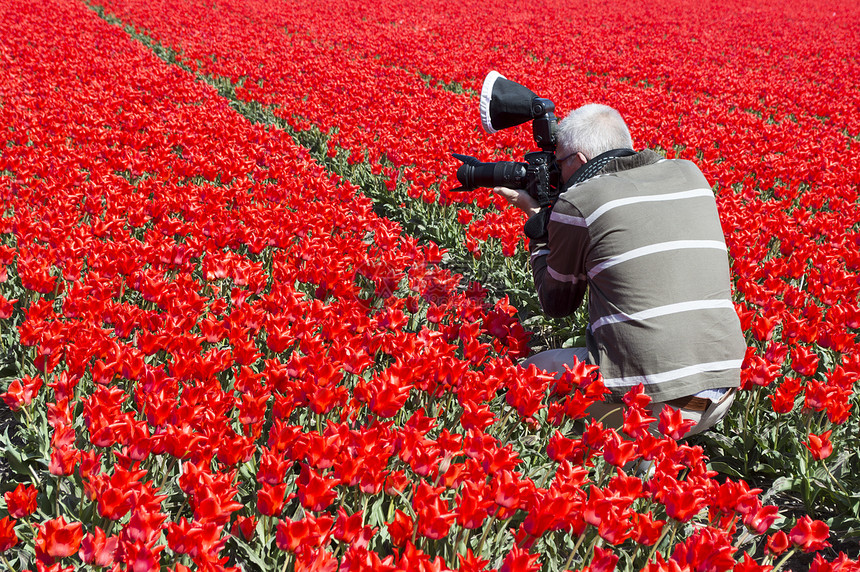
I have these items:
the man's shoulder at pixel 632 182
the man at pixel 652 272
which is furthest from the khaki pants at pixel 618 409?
the man's shoulder at pixel 632 182

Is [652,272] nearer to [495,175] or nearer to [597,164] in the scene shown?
[597,164]

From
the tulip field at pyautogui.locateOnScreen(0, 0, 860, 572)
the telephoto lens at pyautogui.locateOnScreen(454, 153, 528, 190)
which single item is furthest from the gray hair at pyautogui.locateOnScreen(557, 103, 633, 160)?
the tulip field at pyautogui.locateOnScreen(0, 0, 860, 572)

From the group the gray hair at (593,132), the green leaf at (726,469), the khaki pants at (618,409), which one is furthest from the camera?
the green leaf at (726,469)

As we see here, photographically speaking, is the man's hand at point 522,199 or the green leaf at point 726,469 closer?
the green leaf at point 726,469

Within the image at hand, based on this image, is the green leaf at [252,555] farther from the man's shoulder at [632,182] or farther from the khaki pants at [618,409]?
the man's shoulder at [632,182]

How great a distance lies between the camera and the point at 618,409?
2916 mm

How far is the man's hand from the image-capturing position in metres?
3.32

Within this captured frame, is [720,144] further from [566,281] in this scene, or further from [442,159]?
[566,281]

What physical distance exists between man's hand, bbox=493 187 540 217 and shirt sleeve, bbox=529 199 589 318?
6.6 inches

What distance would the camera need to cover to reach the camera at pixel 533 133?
3.29 m

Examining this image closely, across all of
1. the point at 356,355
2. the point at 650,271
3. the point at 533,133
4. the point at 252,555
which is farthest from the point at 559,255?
the point at 252,555

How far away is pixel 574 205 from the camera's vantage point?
9.27 feet

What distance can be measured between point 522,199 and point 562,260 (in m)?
0.49

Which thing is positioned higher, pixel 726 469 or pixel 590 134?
pixel 590 134
